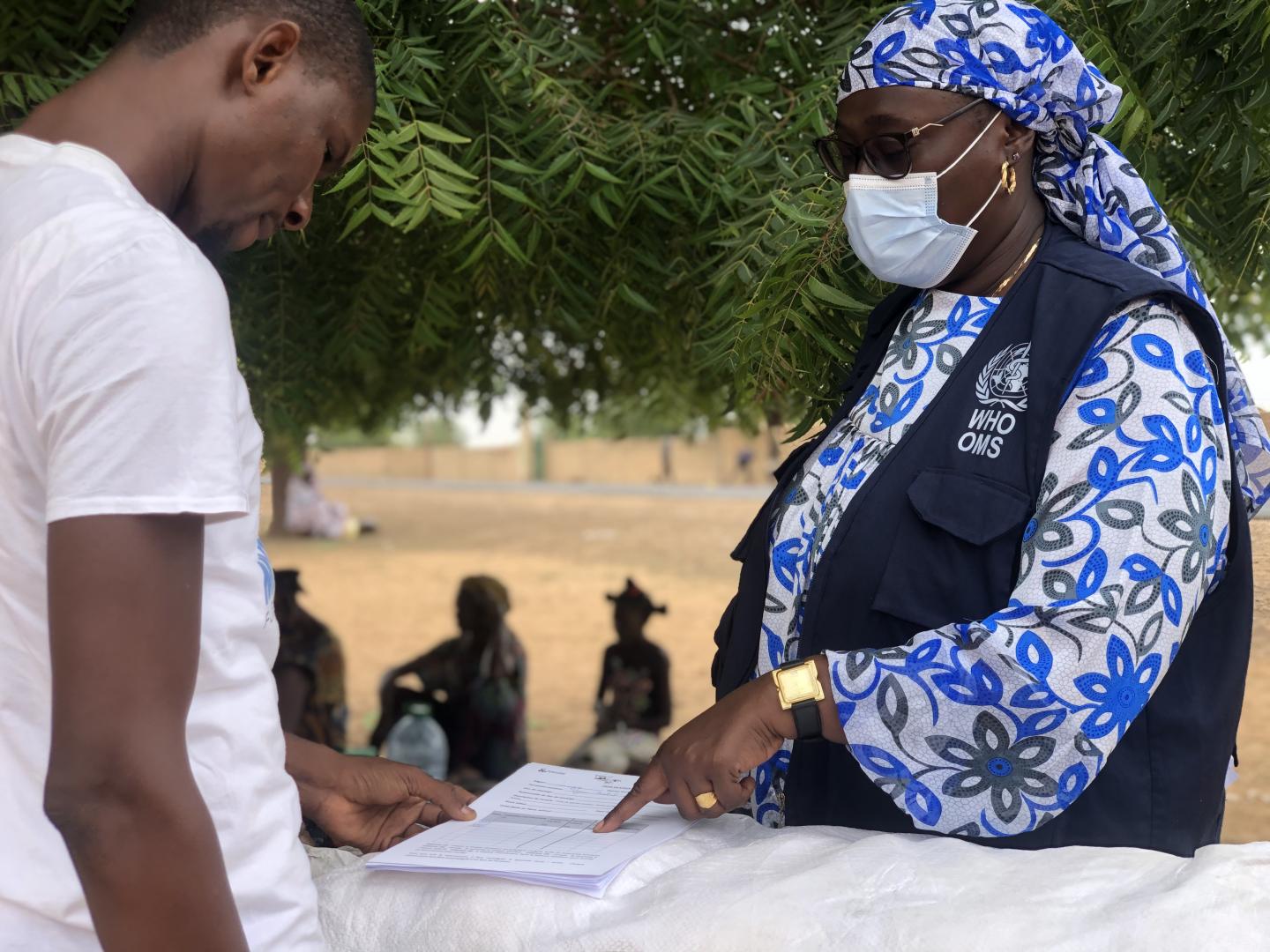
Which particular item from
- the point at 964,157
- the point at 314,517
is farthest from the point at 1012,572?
the point at 314,517

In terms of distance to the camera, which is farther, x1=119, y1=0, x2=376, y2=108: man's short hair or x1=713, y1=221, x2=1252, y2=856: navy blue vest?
x1=713, y1=221, x2=1252, y2=856: navy blue vest

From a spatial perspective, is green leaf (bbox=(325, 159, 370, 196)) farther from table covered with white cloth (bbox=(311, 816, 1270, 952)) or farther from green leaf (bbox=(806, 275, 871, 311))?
table covered with white cloth (bbox=(311, 816, 1270, 952))

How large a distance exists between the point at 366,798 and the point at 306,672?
138 inches

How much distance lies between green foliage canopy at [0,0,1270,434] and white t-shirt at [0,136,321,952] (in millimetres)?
1350

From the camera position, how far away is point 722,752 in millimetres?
1521

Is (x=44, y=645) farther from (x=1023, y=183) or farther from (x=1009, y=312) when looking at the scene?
(x=1023, y=183)

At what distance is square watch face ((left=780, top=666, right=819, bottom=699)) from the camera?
1.49m

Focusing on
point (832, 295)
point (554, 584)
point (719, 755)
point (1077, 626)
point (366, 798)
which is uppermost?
point (832, 295)

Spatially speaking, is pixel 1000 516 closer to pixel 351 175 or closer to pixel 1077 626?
pixel 1077 626

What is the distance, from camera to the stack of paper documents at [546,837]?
133 cm

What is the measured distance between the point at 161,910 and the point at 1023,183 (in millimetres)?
1522

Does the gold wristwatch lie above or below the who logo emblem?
below

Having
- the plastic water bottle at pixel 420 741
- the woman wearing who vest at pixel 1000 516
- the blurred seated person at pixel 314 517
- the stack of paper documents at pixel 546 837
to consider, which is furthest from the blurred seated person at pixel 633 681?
the blurred seated person at pixel 314 517

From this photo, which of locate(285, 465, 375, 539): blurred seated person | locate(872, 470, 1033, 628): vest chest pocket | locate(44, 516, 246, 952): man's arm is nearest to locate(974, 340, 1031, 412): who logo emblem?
locate(872, 470, 1033, 628): vest chest pocket
